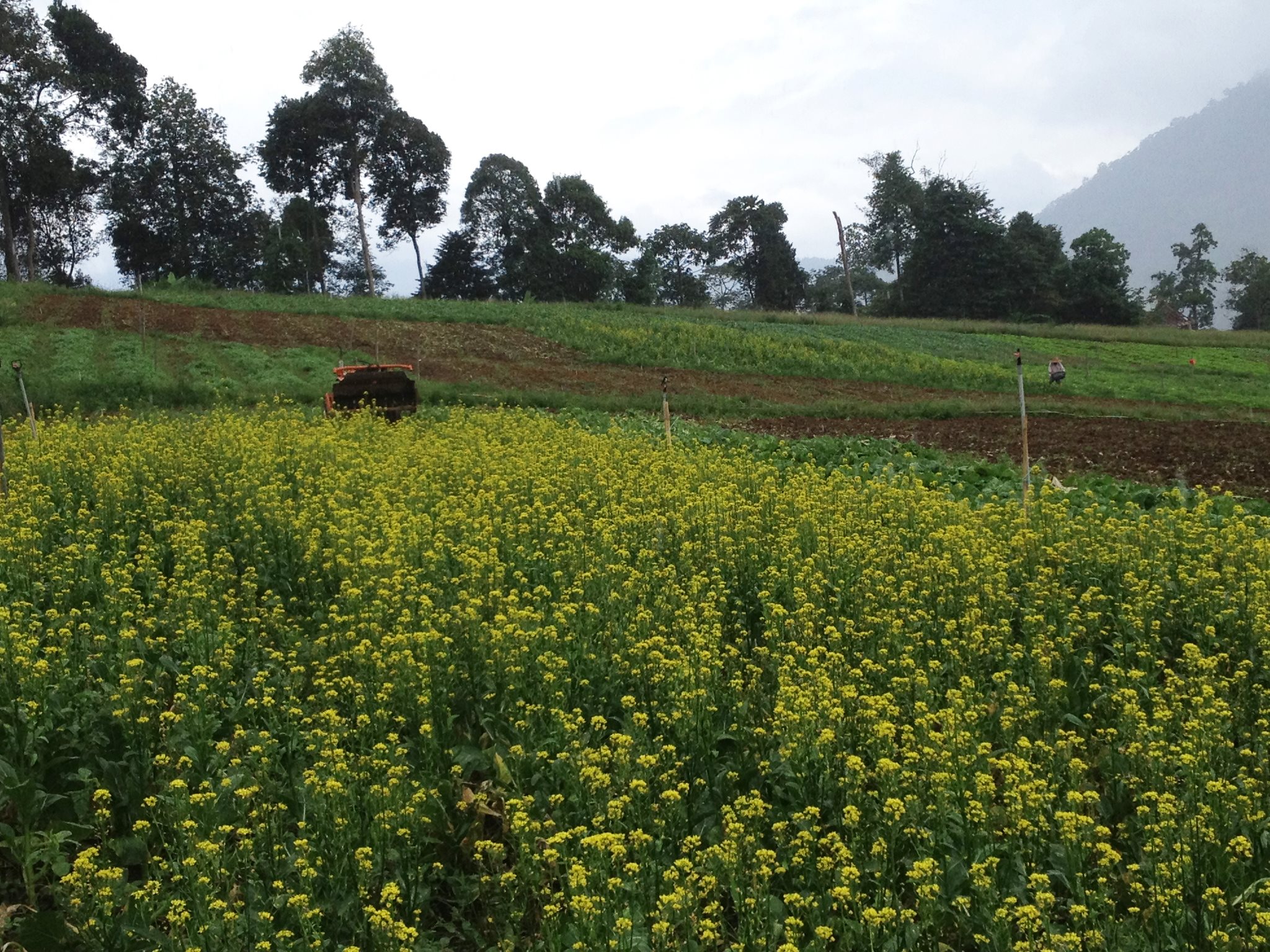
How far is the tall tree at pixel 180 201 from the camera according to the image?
56.7 meters

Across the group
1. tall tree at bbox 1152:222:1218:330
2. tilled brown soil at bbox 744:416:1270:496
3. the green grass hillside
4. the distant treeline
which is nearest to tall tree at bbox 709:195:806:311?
the distant treeline

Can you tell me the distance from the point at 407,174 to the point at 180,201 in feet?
46.0

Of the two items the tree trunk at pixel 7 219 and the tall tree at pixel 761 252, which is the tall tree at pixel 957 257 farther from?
the tree trunk at pixel 7 219

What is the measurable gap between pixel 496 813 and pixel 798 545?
3.94 meters

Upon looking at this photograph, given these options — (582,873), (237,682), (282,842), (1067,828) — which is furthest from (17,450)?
(1067,828)

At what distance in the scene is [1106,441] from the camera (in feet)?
53.1

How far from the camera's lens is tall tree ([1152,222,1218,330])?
94.6 meters

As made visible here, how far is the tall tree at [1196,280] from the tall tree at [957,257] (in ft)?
120

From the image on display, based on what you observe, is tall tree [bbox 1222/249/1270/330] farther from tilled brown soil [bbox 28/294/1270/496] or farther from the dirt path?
tilled brown soil [bbox 28/294/1270/496]

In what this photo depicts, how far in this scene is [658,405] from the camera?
23172 mm

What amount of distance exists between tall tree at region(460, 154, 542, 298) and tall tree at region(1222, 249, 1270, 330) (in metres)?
64.4

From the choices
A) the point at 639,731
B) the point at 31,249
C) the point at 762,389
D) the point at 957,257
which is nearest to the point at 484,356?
the point at 762,389

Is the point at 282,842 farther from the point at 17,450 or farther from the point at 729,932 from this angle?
the point at 17,450

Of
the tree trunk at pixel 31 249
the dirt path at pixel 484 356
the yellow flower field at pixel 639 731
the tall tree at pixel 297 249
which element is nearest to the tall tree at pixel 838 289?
the tall tree at pixel 297 249
